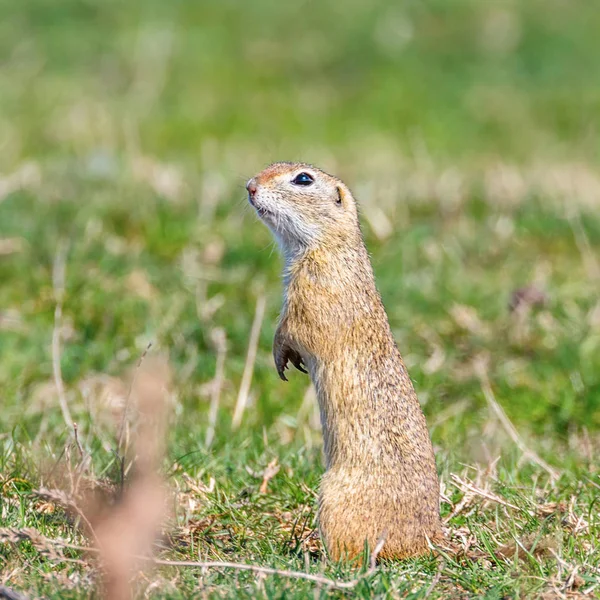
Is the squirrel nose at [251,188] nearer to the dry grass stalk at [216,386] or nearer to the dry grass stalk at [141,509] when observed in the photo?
the dry grass stalk at [216,386]

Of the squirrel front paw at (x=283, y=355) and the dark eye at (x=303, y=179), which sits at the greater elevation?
the dark eye at (x=303, y=179)

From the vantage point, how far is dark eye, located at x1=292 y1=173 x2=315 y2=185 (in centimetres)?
399

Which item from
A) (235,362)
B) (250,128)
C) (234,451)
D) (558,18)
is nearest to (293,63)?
(250,128)

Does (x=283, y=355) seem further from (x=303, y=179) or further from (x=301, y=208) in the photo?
(x=303, y=179)

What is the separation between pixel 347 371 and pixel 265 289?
8.54ft

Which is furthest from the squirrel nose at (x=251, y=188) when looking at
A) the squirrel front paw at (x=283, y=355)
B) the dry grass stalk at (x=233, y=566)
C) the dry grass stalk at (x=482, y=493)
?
the dry grass stalk at (x=233, y=566)

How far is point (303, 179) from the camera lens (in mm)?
4004

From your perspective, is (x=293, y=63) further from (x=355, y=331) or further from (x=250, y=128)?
(x=355, y=331)

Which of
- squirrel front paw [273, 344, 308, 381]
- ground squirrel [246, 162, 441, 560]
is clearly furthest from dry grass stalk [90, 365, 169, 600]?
squirrel front paw [273, 344, 308, 381]

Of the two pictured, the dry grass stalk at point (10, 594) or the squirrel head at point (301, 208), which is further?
the squirrel head at point (301, 208)

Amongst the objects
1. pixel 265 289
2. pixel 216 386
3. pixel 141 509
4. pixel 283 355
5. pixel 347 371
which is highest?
pixel 141 509

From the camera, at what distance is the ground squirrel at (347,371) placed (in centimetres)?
341

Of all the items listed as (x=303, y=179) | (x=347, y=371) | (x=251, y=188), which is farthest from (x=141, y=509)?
(x=303, y=179)

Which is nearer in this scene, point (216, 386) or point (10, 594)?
point (10, 594)
